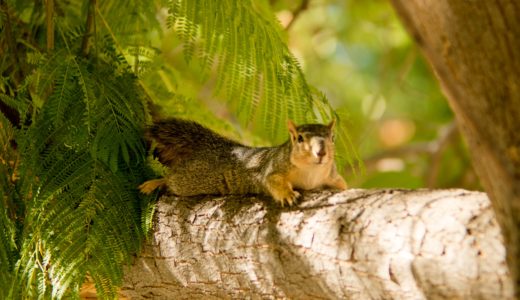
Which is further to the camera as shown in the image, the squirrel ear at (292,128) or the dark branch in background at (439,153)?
the dark branch in background at (439,153)

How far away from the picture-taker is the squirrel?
276 centimetres

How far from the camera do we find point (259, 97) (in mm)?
2895

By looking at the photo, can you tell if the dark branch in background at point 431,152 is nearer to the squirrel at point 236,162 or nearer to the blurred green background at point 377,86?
the blurred green background at point 377,86

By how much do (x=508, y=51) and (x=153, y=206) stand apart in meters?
1.59

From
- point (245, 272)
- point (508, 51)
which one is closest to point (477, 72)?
point (508, 51)

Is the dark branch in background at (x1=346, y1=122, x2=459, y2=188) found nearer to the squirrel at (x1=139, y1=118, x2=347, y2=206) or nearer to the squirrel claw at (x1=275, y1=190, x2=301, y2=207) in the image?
the squirrel at (x1=139, y1=118, x2=347, y2=206)

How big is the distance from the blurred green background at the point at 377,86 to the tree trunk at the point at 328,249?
220cm

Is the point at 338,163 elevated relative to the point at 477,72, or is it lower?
elevated

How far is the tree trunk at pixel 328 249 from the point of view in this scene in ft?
5.94

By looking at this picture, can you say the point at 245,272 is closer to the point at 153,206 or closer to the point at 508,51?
the point at 153,206

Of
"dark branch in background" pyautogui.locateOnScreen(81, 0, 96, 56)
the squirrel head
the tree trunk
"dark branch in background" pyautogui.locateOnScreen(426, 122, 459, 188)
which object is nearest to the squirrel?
the squirrel head

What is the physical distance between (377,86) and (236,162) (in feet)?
12.7

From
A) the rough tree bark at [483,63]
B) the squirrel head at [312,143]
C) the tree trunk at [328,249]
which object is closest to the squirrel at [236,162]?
the squirrel head at [312,143]

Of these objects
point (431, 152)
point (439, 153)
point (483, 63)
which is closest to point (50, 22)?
point (483, 63)
